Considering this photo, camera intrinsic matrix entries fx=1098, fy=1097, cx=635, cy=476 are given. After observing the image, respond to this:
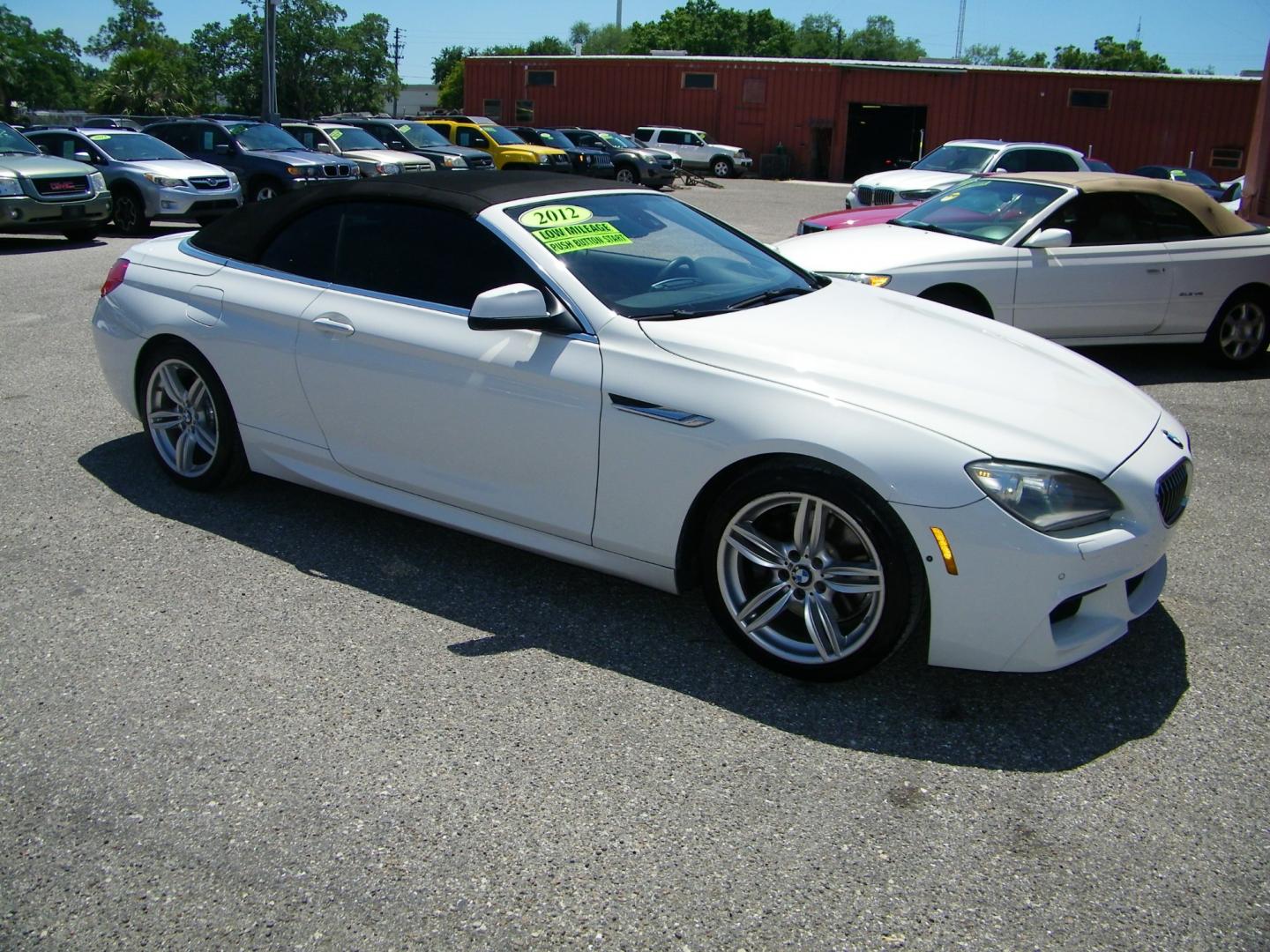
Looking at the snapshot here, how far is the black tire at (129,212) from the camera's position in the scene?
15.5 m

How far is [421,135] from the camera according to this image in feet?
81.6

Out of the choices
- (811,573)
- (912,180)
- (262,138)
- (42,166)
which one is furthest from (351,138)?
(811,573)

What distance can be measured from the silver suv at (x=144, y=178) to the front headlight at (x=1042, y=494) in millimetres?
14740

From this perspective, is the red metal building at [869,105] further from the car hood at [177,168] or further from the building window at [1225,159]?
the car hood at [177,168]

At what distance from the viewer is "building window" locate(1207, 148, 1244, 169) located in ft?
132

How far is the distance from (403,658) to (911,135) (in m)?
46.8

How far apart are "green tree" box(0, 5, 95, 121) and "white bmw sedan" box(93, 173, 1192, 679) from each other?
248ft

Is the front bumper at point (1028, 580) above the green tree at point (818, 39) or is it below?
below

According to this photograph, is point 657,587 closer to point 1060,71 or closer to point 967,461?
point 967,461

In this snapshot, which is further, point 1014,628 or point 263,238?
point 263,238

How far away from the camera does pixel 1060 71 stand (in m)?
41.2

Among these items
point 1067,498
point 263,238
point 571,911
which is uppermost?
point 263,238

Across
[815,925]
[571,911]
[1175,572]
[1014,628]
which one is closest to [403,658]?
[571,911]

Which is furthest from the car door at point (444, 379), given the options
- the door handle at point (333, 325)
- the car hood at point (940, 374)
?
the car hood at point (940, 374)
